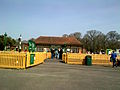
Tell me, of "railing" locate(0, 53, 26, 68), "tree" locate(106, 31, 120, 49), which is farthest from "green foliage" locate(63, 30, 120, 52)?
"railing" locate(0, 53, 26, 68)

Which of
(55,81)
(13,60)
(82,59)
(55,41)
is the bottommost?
(55,81)

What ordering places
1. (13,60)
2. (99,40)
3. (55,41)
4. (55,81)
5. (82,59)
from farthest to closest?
(99,40), (55,41), (82,59), (13,60), (55,81)

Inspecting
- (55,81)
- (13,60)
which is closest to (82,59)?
(13,60)

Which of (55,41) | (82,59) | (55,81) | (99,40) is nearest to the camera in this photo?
(55,81)

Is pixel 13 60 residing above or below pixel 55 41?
below

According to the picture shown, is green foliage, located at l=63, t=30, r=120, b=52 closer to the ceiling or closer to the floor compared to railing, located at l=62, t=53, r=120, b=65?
closer to the ceiling

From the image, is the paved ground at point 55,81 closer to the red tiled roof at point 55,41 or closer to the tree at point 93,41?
the red tiled roof at point 55,41

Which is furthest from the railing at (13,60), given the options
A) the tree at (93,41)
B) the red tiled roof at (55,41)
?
the tree at (93,41)

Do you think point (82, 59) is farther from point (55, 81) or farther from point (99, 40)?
point (99, 40)

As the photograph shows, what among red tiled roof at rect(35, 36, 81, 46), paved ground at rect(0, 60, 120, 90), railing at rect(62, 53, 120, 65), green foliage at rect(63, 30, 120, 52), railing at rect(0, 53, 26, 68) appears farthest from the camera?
green foliage at rect(63, 30, 120, 52)

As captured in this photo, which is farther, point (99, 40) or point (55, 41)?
point (99, 40)

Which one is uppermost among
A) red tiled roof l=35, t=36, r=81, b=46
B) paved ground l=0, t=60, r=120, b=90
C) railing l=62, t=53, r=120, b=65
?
red tiled roof l=35, t=36, r=81, b=46

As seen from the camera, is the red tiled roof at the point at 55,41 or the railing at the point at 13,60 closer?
the railing at the point at 13,60

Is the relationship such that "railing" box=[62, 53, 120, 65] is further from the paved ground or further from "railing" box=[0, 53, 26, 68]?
the paved ground
